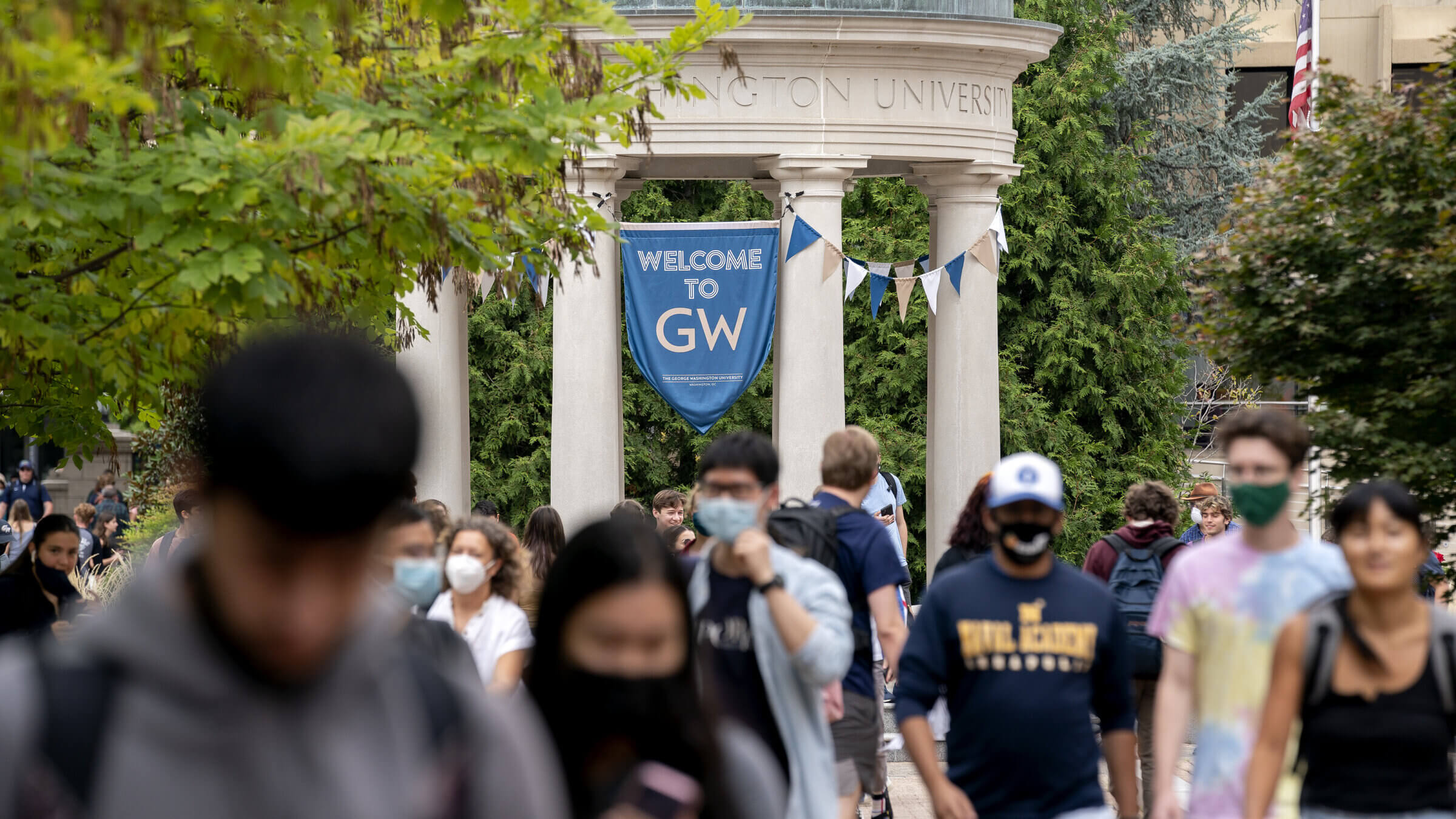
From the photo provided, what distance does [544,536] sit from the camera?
8852 mm

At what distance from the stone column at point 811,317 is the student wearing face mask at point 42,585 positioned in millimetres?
8368

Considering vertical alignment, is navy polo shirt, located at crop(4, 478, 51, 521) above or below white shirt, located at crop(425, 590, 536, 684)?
below

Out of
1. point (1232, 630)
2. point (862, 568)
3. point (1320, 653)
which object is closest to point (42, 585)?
point (862, 568)

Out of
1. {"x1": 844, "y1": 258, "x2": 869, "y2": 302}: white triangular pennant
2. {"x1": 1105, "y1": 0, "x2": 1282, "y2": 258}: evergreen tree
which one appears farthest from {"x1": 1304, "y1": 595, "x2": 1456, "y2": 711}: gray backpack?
{"x1": 1105, "y1": 0, "x2": 1282, "y2": 258}: evergreen tree

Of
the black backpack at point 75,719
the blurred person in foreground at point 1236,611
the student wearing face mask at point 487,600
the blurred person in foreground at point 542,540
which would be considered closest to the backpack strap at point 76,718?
the black backpack at point 75,719

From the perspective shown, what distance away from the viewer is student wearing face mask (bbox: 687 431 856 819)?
4.57m

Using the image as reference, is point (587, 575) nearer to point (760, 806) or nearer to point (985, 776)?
point (760, 806)

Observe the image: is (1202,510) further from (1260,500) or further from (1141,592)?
(1260,500)

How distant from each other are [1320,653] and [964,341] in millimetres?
12786

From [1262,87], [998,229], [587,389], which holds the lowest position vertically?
[587,389]

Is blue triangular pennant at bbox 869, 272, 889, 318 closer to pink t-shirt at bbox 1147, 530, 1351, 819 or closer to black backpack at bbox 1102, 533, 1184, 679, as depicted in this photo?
black backpack at bbox 1102, 533, 1184, 679

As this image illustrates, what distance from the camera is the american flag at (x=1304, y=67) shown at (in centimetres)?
1630

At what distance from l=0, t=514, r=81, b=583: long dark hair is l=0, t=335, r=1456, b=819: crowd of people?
2 cm

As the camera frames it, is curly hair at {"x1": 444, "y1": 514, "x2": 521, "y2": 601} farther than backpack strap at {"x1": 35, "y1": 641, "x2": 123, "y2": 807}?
Yes
